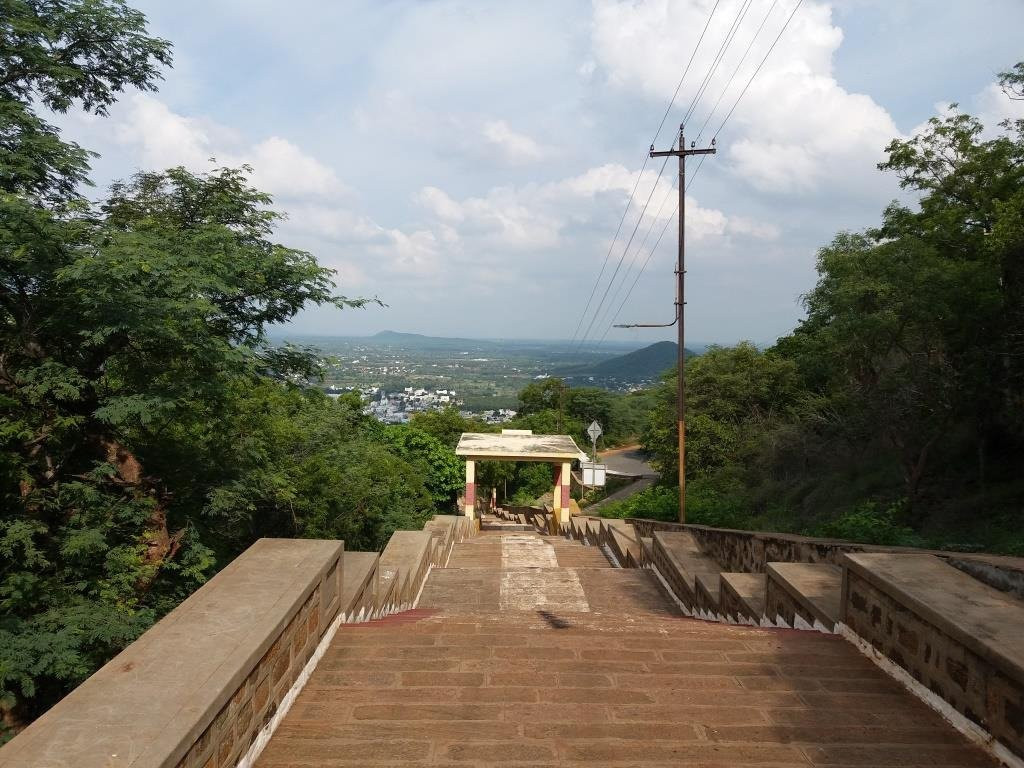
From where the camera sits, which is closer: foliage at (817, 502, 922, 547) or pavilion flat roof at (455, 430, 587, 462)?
foliage at (817, 502, 922, 547)

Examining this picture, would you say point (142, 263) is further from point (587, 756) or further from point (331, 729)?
point (587, 756)

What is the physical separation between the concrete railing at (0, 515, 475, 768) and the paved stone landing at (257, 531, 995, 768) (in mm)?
216

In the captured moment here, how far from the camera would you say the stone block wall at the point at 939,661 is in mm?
A: 2902

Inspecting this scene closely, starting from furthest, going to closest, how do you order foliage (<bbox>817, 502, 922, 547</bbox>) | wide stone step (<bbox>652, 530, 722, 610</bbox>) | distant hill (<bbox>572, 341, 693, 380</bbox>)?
distant hill (<bbox>572, 341, 693, 380</bbox>), wide stone step (<bbox>652, 530, 722, 610</bbox>), foliage (<bbox>817, 502, 922, 547</bbox>)

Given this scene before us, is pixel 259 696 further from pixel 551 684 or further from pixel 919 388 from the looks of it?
pixel 919 388

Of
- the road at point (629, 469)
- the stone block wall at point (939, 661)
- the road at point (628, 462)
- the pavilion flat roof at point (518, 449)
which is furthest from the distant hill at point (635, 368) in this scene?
the stone block wall at point (939, 661)

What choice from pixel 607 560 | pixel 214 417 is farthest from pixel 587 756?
pixel 607 560

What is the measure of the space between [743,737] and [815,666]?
108 cm

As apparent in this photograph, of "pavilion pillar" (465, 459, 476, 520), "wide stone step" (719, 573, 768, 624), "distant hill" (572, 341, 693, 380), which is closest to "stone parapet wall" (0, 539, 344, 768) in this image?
"wide stone step" (719, 573, 768, 624)

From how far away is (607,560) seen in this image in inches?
501

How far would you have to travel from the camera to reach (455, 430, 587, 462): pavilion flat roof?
65.1ft

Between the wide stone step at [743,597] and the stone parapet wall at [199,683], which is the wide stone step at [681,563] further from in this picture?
the stone parapet wall at [199,683]

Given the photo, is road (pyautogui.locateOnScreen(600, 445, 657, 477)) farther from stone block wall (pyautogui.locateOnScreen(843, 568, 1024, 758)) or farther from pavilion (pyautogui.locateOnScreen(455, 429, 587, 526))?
stone block wall (pyautogui.locateOnScreen(843, 568, 1024, 758))

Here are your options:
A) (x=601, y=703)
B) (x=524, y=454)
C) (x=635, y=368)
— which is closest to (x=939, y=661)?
(x=601, y=703)
